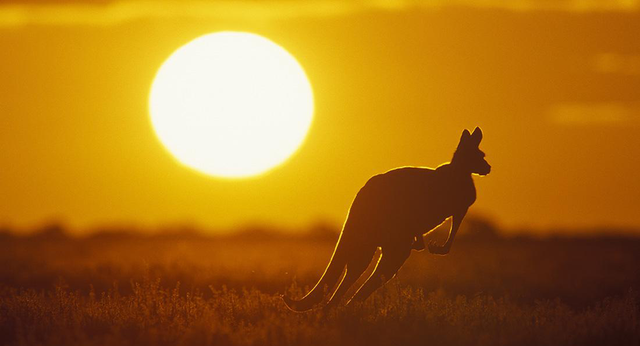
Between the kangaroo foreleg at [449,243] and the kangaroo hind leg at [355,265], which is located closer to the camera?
the kangaroo hind leg at [355,265]

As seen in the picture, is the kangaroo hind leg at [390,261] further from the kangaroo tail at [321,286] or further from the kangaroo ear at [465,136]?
the kangaroo ear at [465,136]

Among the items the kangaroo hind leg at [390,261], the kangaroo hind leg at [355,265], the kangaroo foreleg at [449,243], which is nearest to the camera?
the kangaroo hind leg at [390,261]

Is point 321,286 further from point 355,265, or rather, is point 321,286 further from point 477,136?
point 477,136

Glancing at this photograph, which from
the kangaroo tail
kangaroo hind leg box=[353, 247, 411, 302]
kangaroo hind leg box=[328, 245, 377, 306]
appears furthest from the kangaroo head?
the kangaroo tail

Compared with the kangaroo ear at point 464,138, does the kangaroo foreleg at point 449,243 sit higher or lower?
lower

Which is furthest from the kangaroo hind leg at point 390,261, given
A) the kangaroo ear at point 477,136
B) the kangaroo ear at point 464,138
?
the kangaroo ear at point 477,136

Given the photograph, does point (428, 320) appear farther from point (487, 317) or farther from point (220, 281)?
point (220, 281)

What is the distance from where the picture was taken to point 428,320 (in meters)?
14.6

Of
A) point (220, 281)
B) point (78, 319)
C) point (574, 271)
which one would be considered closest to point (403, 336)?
point (78, 319)

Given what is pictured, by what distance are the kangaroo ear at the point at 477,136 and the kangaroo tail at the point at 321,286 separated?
6.84 feet

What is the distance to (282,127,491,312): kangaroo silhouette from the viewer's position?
1457 centimetres

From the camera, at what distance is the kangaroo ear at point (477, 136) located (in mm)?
15031

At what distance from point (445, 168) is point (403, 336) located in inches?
99.7

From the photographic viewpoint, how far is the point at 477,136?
49.4 feet
